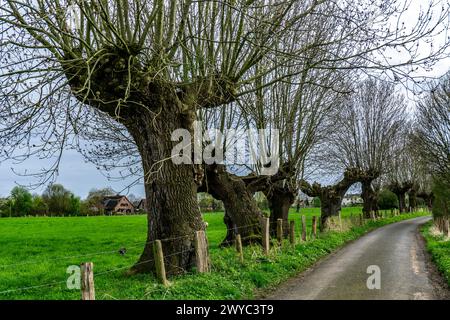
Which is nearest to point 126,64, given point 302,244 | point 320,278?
point 320,278

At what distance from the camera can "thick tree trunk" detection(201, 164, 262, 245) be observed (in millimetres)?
16969

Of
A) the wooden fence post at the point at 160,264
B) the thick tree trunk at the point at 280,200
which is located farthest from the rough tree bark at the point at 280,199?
the wooden fence post at the point at 160,264

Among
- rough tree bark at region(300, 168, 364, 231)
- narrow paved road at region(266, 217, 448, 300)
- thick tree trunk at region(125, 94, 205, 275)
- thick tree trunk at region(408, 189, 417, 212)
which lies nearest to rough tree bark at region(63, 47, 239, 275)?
thick tree trunk at region(125, 94, 205, 275)

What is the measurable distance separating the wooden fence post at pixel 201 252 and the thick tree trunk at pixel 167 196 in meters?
0.35

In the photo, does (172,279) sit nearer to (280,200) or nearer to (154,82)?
(154,82)

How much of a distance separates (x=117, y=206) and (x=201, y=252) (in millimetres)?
110662

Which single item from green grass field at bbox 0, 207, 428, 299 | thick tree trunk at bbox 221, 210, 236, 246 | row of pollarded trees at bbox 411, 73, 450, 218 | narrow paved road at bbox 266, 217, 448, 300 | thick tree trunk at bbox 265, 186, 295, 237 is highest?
row of pollarded trees at bbox 411, 73, 450, 218

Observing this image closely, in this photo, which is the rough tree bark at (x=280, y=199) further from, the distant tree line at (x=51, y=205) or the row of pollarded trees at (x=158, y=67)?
the distant tree line at (x=51, y=205)

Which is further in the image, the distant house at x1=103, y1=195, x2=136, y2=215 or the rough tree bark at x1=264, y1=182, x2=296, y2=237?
the distant house at x1=103, y1=195, x2=136, y2=215

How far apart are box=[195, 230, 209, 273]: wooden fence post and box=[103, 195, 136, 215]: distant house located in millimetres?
101220

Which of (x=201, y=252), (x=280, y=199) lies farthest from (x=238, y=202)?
(x=201, y=252)

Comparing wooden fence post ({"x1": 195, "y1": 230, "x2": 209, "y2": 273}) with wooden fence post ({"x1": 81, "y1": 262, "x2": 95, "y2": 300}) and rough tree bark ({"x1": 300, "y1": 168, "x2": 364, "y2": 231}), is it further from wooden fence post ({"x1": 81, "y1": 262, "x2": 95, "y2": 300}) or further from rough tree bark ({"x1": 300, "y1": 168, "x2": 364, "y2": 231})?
rough tree bark ({"x1": 300, "y1": 168, "x2": 364, "y2": 231})

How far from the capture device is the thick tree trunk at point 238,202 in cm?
1697

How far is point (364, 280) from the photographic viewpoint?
1110 centimetres
